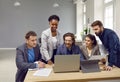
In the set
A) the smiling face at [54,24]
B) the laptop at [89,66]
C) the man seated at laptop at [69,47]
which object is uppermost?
the smiling face at [54,24]

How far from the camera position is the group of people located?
2977 mm

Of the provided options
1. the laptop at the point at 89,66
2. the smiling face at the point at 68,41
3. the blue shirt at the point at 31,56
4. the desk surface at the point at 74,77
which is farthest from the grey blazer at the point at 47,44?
the laptop at the point at 89,66

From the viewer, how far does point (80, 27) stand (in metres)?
10.7

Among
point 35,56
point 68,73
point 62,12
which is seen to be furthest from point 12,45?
point 68,73

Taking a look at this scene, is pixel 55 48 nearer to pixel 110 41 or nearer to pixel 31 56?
pixel 31 56

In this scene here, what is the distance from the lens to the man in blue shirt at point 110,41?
131 inches

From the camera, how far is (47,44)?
3529mm

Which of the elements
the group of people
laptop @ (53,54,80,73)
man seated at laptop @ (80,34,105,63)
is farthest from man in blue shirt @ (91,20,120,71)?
Result: laptop @ (53,54,80,73)

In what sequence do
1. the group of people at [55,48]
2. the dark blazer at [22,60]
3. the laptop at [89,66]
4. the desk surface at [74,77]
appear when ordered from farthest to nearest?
the group of people at [55,48] → the dark blazer at [22,60] → the laptop at [89,66] → the desk surface at [74,77]

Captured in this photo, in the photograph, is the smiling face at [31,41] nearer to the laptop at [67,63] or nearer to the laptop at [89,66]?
the laptop at [67,63]

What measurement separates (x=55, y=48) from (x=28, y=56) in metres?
0.67

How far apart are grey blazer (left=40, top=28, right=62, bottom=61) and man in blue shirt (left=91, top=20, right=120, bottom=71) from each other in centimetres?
70

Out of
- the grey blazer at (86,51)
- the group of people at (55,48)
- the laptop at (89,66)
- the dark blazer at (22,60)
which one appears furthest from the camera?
the grey blazer at (86,51)

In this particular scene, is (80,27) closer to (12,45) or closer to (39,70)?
(12,45)
